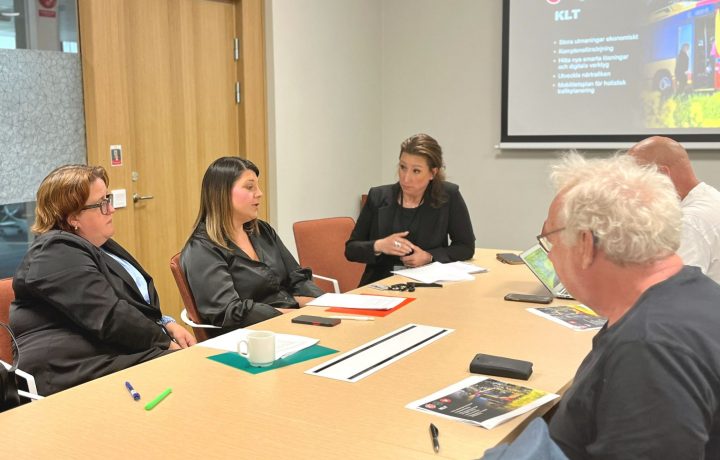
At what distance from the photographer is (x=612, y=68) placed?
17.1 feet

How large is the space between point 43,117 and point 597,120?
12.1 ft

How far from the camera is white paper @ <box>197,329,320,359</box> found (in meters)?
2.18

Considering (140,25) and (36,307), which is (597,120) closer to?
(140,25)

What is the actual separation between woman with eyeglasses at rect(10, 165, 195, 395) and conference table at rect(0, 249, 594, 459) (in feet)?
1.52

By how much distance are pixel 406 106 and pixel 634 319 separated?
4.97 m

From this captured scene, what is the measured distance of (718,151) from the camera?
4.92m

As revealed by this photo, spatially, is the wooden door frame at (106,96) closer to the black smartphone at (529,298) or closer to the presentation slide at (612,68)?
the black smartphone at (529,298)

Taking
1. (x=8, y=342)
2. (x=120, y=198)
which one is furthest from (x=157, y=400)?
(x=120, y=198)

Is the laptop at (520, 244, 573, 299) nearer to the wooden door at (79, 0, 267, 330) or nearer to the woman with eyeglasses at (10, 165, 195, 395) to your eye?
the woman with eyeglasses at (10, 165, 195, 395)

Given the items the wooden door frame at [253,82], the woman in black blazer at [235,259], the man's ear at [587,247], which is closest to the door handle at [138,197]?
the wooden door frame at [253,82]

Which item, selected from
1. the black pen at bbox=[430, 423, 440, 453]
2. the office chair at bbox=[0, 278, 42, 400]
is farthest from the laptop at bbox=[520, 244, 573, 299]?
A: the office chair at bbox=[0, 278, 42, 400]

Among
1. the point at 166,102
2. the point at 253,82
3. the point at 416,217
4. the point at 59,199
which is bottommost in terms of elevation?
the point at 416,217

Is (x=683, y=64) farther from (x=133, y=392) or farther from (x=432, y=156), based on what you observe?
(x=133, y=392)

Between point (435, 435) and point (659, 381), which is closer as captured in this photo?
point (659, 381)
